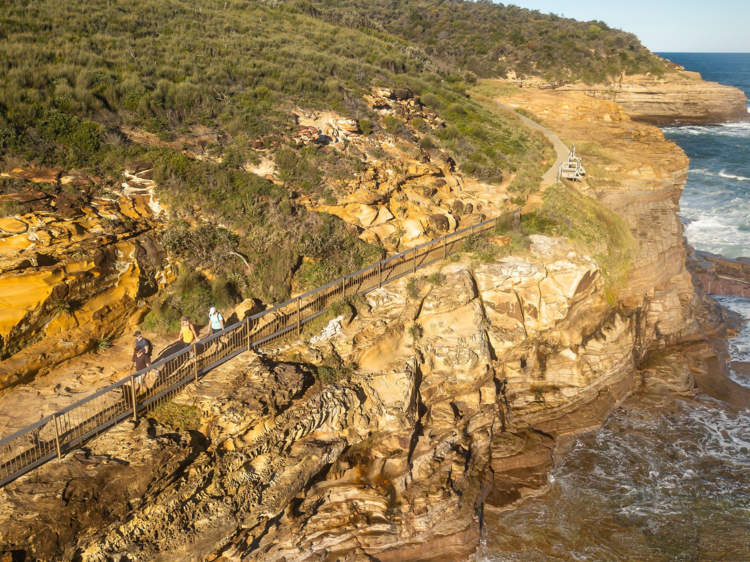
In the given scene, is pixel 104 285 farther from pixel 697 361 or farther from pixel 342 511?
pixel 697 361

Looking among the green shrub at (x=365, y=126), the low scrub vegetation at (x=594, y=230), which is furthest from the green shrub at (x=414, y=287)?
the green shrub at (x=365, y=126)

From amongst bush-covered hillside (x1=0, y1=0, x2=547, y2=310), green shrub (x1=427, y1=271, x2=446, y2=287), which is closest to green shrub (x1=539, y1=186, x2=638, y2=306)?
bush-covered hillside (x1=0, y1=0, x2=547, y2=310)

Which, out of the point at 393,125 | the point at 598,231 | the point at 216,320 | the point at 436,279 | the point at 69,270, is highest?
the point at 393,125

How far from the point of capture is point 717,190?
3306 centimetres

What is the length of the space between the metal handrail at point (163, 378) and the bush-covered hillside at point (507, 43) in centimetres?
4368

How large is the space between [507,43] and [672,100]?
20777mm

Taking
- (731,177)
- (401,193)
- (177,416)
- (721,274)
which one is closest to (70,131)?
(177,416)

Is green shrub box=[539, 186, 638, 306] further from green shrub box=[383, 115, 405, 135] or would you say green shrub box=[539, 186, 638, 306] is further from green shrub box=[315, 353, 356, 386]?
green shrub box=[315, 353, 356, 386]

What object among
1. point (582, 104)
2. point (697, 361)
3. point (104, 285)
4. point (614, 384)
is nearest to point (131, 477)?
point (104, 285)

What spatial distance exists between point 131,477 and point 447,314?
26.0ft

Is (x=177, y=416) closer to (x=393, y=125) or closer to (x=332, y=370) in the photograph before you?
(x=332, y=370)

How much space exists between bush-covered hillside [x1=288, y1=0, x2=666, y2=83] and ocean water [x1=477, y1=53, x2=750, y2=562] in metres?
43.9

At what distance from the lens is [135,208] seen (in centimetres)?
1298

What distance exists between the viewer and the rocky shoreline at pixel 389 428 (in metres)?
7.81
